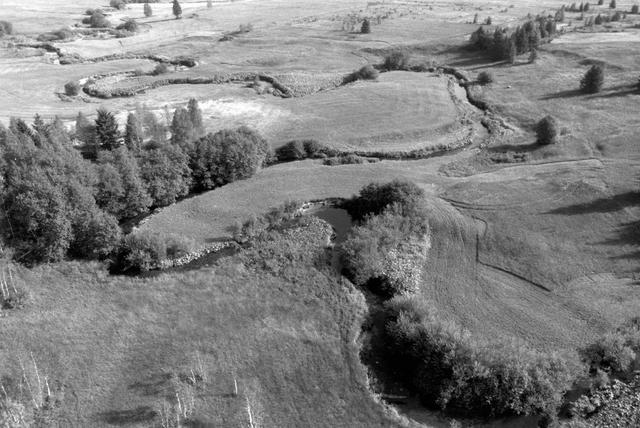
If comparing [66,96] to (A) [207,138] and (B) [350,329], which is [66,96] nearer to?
(A) [207,138]

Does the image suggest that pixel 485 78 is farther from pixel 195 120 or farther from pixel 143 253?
pixel 143 253

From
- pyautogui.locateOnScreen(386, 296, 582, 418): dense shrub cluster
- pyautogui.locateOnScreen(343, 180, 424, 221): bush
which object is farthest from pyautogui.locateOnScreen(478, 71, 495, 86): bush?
pyautogui.locateOnScreen(386, 296, 582, 418): dense shrub cluster

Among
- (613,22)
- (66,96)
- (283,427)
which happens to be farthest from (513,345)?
(613,22)

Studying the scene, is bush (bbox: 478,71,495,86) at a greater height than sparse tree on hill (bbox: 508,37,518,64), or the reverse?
sparse tree on hill (bbox: 508,37,518,64)

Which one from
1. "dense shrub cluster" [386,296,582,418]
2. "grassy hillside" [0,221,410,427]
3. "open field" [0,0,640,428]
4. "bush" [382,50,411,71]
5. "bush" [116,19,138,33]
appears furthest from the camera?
"bush" [116,19,138,33]

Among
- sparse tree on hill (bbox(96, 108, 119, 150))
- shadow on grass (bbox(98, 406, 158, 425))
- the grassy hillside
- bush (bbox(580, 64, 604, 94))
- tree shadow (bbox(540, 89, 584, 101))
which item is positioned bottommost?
shadow on grass (bbox(98, 406, 158, 425))

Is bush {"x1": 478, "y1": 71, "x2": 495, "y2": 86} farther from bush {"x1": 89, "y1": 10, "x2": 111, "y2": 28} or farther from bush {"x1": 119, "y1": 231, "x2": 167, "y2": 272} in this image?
bush {"x1": 89, "y1": 10, "x2": 111, "y2": 28}

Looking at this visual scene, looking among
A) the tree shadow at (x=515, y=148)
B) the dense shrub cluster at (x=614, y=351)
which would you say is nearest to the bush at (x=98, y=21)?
the tree shadow at (x=515, y=148)

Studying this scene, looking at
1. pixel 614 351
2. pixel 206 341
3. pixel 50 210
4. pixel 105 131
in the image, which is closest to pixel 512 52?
pixel 105 131
